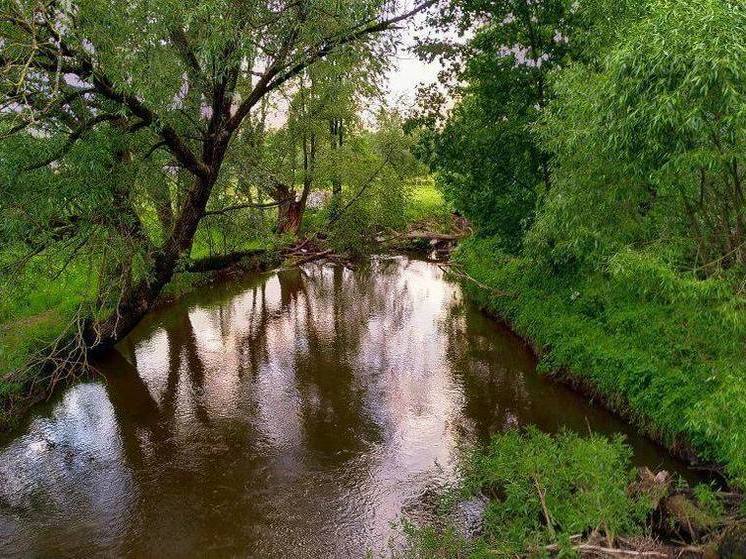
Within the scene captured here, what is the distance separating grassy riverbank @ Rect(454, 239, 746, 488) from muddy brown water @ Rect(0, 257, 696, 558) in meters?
0.68

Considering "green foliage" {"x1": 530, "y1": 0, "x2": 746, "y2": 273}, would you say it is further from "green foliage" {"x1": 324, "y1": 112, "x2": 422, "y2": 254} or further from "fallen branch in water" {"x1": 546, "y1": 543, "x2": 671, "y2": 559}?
"green foliage" {"x1": 324, "y1": 112, "x2": 422, "y2": 254}

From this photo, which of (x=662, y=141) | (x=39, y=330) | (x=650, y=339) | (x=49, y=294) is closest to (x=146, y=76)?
(x=39, y=330)

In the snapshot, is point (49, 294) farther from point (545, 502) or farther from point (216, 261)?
point (545, 502)

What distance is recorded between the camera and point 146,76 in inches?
395

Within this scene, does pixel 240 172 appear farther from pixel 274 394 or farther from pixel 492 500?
pixel 492 500

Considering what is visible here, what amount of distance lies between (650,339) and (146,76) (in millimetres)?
10852

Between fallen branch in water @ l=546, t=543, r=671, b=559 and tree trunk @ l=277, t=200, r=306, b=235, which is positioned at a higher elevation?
tree trunk @ l=277, t=200, r=306, b=235

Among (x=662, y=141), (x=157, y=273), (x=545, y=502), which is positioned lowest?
(x=545, y=502)

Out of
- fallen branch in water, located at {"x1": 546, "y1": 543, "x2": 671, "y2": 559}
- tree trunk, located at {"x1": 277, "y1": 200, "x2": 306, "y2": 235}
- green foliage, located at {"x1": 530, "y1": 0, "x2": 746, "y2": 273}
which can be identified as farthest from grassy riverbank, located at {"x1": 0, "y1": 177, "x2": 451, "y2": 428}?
fallen branch in water, located at {"x1": 546, "y1": 543, "x2": 671, "y2": 559}

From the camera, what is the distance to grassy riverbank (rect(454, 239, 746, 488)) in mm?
7137

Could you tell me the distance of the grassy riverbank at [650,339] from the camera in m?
7.14

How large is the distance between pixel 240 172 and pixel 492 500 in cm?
1092

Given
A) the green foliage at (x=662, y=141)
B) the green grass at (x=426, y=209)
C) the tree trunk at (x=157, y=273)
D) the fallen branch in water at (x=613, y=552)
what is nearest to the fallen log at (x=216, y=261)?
the tree trunk at (x=157, y=273)

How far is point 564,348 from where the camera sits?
13.2 m
